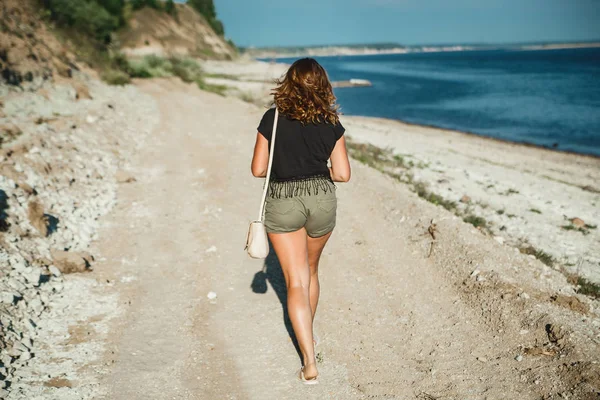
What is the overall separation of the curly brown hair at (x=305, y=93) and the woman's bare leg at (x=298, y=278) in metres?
0.90

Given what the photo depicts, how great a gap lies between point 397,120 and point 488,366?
99.4 ft

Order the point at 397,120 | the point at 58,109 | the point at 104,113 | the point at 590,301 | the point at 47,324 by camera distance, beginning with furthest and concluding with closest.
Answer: the point at 397,120
the point at 104,113
the point at 58,109
the point at 590,301
the point at 47,324

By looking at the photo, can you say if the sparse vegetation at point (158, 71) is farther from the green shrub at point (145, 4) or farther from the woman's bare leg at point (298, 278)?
the green shrub at point (145, 4)

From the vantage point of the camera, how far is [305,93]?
298 cm

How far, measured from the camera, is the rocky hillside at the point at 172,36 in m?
61.5

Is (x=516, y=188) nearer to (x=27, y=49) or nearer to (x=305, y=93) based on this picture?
(x=305, y=93)

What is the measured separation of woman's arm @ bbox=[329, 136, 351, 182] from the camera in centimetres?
326

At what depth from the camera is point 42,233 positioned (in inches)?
214

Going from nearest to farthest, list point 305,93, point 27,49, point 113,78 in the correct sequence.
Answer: point 305,93
point 27,49
point 113,78

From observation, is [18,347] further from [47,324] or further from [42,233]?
[42,233]

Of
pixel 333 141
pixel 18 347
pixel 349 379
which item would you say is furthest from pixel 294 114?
pixel 18 347

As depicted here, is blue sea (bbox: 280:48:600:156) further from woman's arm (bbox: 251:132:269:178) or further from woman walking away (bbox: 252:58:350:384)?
woman's arm (bbox: 251:132:269:178)

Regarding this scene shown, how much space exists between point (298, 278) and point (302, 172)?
0.85m

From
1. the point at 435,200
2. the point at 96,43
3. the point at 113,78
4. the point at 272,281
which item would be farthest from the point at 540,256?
the point at 96,43
